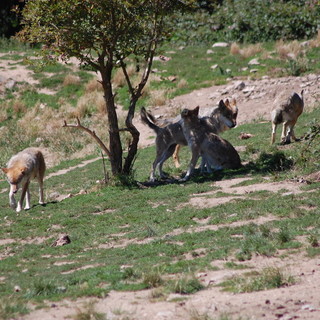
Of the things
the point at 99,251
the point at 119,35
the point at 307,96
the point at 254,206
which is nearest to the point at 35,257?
the point at 99,251

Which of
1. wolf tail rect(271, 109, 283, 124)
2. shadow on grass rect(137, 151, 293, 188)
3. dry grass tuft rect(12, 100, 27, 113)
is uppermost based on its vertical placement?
wolf tail rect(271, 109, 283, 124)

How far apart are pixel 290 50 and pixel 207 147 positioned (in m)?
17.0

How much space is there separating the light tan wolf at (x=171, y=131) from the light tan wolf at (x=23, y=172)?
3.05 meters

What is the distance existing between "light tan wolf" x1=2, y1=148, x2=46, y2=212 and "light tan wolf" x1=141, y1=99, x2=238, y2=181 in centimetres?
305

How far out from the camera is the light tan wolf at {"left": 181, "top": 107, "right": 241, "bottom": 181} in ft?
58.8

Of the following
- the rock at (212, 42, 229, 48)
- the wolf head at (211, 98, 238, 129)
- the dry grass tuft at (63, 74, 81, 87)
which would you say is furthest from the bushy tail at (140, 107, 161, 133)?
the rock at (212, 42, 229, 48)

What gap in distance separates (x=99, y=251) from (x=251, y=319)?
504 cm

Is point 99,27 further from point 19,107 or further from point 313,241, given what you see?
point 19,107

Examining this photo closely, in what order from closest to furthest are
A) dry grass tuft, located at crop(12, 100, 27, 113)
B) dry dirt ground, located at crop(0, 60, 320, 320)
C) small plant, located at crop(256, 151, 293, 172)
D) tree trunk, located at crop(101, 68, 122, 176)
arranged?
dry dirt ground, located at crop(0, 60, 320, 320) < small plant, located at crop(256, 151, 293, 172) < tree trunk, located at crop(101, 68, 122, 176) < dry grass tuft, located at crop(12, 100, 27, 113)

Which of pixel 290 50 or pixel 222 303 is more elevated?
pixel 290 50

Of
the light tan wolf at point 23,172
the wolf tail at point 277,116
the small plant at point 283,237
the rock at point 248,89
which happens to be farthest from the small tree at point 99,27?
the rock at point 248,89

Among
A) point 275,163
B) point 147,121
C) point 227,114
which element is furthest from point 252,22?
point 275,163

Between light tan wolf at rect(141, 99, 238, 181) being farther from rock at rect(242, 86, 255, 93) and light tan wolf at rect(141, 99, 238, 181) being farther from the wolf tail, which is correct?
rock at rect(242, 86, 255, 93)

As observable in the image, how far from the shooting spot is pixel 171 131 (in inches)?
728
